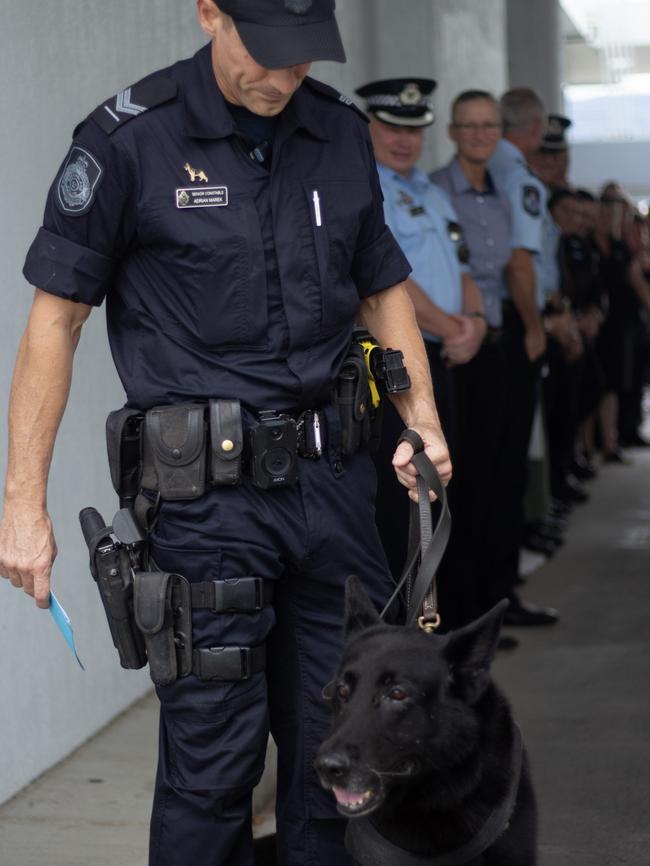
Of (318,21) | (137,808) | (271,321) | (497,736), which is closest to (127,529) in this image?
(271,321)

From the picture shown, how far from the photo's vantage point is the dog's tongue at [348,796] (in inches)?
94.0


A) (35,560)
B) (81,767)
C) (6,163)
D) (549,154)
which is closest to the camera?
(35,560)

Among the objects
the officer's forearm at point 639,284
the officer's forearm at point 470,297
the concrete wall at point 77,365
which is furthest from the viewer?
the officer's forearm at point 639,284

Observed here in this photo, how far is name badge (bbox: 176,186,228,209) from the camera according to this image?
2.59 metres

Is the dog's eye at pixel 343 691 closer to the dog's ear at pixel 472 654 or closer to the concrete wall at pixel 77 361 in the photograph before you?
the dog's ear at pixel 472 654

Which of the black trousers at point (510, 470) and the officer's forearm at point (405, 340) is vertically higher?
the officer's forearm at point (405, 340)

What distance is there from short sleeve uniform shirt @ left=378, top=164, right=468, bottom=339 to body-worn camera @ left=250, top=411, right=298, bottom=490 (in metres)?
2.33

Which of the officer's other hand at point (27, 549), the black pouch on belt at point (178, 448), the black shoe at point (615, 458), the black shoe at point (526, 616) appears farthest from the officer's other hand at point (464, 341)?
the black shoe at point (615, 458)

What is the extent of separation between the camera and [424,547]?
272cm

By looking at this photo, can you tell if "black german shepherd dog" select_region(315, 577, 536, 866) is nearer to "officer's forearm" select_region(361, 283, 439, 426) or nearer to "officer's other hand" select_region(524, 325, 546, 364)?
"officer's forearm" select_region(361, 283, 439, 426)

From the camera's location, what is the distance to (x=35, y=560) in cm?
256

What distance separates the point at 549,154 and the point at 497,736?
6214 millimetres

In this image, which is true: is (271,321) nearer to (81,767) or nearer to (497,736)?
(497,736)

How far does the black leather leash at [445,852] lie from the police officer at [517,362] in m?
3.53
